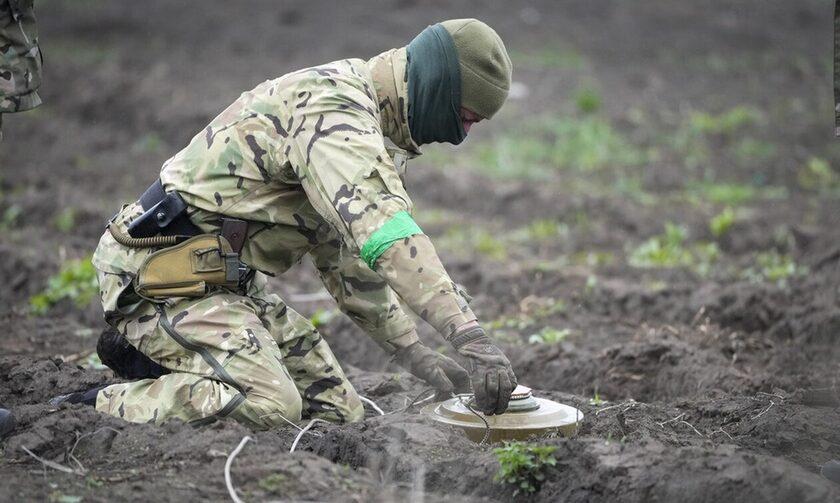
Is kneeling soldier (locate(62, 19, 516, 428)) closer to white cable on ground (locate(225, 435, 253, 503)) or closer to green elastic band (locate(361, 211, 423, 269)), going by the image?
green elastic band (locate(361, 211, 423, 269))

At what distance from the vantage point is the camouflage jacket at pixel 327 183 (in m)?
4.18

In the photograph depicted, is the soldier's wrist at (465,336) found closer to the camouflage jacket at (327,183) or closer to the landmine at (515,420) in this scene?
the camouflage jacket at (327,183)

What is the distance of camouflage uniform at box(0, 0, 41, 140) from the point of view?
17.4 feet

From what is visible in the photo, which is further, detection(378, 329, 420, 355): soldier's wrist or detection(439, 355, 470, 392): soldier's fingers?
detection(378, 329, 420, 355): soldier's wrist

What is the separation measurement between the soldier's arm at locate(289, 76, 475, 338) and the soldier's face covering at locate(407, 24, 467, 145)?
1.25 feet

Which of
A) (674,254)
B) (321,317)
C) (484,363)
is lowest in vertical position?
(674,254)

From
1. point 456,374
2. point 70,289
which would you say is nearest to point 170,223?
point 456,374

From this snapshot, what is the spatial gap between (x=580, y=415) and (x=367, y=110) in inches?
64.6

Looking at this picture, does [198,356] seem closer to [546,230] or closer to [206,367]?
[206,367]

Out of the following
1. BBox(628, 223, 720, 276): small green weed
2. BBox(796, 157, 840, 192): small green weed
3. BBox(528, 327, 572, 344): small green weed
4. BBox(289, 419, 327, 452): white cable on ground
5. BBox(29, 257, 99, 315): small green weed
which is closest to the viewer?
BBox(289, 419, 327, 452): white cable on ground

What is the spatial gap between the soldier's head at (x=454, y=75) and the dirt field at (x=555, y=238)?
1375 millimetres

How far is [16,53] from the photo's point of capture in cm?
533

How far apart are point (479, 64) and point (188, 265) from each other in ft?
5.15

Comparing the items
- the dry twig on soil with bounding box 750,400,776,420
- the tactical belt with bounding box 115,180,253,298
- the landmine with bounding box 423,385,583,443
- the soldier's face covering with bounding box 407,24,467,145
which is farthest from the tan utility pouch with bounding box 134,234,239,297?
the dry twig on soil with bounding box 750,400,776,420
